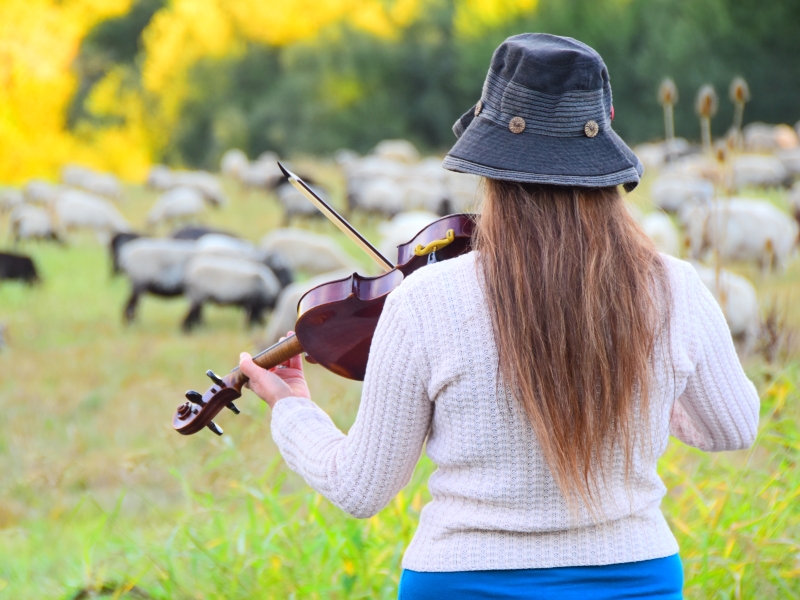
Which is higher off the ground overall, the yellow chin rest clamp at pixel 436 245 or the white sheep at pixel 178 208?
the yellow chin rest clamp at pixel 436 245

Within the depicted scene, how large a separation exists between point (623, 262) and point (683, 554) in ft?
5.93

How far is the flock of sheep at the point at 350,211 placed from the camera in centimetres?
645

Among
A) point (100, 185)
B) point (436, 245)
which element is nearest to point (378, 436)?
point (436, 245)

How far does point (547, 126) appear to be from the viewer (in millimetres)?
1343

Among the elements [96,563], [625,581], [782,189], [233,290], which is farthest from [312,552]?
[782,189]

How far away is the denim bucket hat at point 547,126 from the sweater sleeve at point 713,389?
26 centimetres

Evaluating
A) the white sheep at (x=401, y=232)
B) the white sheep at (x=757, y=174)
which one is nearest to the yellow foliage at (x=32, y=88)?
the white sheep at (x=401, y=232)

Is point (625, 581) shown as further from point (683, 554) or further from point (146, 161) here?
point (146, 161)

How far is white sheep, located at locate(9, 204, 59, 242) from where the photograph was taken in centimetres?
1598

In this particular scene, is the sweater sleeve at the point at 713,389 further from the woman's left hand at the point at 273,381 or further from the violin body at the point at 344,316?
the woman's left hand at the point at 273,381

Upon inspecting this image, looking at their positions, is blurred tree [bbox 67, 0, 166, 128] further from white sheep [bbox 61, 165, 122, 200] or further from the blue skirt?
the blue skirt

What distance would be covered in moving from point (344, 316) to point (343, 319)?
0.4 inches

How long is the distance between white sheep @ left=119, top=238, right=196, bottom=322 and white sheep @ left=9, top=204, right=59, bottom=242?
253 inches

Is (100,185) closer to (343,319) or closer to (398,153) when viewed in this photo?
(398,153)
